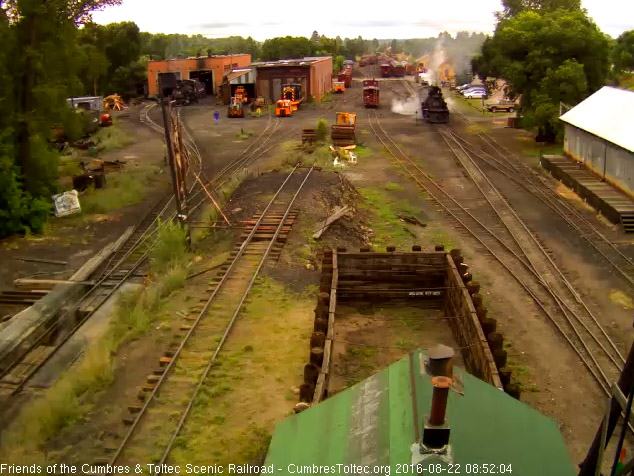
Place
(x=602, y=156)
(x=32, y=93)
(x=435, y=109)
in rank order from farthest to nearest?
(x=435, y=109) < (x=602, y=156) < (x=32, y=93)

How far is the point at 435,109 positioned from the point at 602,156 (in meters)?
19.3

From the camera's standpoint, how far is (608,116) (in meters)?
24.8

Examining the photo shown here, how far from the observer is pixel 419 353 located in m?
5.10

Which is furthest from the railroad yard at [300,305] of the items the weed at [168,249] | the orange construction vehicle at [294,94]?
the orange construction vehicle at [294,94]

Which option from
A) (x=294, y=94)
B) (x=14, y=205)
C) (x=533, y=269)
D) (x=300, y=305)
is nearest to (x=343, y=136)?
(x=14, y=205)

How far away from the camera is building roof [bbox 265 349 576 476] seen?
4.30m

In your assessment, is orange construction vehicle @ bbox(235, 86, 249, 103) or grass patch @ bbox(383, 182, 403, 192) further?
orange construction vehicle @ bbox(235, 86, 249, 103)

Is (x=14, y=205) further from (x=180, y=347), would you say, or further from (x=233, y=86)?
(x=233, y=86)

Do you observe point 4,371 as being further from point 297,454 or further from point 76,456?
point 297,454

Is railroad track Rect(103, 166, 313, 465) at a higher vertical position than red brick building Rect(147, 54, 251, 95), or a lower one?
lower

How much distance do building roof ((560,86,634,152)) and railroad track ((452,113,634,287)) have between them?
2.80 meters

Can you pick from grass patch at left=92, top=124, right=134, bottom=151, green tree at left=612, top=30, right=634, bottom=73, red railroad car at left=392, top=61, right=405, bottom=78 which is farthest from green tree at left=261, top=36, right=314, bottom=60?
grass patch at left=92, top=124, right=134, bottom=151

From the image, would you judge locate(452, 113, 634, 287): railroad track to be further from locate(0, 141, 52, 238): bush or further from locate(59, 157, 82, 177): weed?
locate(59, 157, 82, 177): weed

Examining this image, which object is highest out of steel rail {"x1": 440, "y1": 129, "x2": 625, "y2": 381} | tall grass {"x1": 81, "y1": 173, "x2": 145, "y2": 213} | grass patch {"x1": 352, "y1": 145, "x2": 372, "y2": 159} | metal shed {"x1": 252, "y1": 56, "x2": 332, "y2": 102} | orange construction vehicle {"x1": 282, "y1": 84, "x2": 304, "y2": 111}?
metal shed {"x1": 252, "y1": 56, "x2": 332, "y2": 102}
